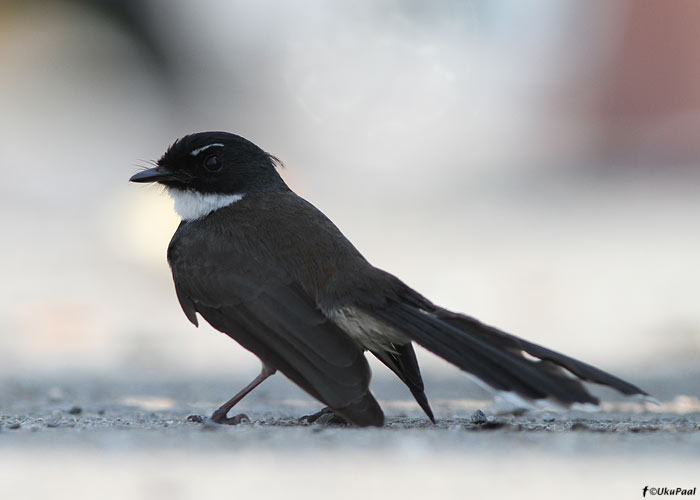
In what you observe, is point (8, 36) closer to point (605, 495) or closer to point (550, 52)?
point (550, 52)

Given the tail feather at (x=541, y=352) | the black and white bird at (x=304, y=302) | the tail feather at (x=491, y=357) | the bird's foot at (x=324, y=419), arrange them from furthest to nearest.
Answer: the bird's foot at (x=324, y=419)
the black and white bird at (x=304, y=302)
the tail feather at (x=541, y=352)
the tail feather at (x=491, y=357)

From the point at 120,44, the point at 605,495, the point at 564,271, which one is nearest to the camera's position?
the point at 605,495

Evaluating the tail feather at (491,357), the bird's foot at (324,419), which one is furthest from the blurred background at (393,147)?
the tail feather at (491,357)

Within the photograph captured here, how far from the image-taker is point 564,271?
14477 mm

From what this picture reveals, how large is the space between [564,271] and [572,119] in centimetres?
1252

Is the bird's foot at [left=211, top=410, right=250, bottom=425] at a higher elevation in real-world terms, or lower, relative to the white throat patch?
lower

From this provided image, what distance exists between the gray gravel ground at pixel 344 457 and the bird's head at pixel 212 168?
1.37 meters

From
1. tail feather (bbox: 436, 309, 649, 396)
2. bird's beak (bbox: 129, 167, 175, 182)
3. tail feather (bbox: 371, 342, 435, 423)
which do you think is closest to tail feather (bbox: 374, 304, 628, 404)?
tail feather (bbox: 436, 309, 649, 396)

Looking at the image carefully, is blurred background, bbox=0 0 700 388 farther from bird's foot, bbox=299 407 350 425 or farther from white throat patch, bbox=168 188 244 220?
bird's foot, bbox=299 407 350 425

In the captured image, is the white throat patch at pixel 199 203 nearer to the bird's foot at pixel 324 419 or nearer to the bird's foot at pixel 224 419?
the bird's foot at pixel 224 419

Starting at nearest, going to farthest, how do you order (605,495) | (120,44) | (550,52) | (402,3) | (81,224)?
1. (605,495)
2. (81,224)
3. (402,3)
4. (550,52)
5. (120,44)

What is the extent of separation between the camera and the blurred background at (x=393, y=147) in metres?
13.1

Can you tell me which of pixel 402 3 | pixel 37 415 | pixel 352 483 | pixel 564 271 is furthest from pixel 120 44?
pixel 352 483

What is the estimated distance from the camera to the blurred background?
13.1 m
